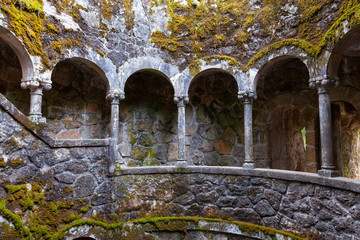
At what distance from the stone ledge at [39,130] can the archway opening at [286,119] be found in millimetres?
3607

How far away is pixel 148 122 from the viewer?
6426mm

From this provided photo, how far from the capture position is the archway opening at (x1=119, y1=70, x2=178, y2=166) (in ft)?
20.4

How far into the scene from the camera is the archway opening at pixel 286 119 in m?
5.92

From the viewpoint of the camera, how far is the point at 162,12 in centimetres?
558

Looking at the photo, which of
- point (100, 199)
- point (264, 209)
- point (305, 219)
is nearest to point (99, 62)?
point (100, 199)

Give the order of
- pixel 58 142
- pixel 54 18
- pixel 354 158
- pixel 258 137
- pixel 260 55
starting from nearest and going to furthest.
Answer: pixel 58 142, pixel 54 18, pixel 260 55, pixel 258 137, pixel 354 158

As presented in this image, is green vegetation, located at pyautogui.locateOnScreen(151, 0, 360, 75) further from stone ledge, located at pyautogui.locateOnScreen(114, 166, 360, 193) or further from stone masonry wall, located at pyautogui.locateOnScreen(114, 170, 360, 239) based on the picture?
stone masonry wall, located at pyautogui.locateOnScreen(114, 170, 360, 239)

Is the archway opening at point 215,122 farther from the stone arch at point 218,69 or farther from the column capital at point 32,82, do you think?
the column capital at point 32,82

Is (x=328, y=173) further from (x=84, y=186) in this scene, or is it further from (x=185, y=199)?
(x=84, y=186)

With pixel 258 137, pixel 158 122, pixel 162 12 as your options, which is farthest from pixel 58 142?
pixel 258 137

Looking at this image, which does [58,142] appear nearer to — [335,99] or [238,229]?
[238,229]

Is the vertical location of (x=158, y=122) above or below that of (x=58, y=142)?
above

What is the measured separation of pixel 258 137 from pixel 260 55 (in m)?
2.24

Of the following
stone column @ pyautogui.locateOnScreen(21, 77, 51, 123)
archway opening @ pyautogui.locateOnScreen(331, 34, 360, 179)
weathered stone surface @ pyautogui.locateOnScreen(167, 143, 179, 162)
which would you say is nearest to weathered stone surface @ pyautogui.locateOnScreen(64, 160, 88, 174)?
stone column @ pyautogui.locateOnScreen(21, 77, 51, 123)
